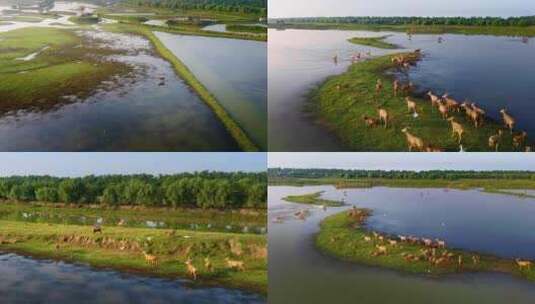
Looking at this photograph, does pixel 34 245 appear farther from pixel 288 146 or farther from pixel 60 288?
pixel 288 146

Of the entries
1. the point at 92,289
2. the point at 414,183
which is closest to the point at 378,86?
the point at 414,183

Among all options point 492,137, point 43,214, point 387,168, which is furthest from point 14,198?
point 492,137

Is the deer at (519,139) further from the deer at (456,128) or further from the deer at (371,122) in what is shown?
the deer at (371,122)

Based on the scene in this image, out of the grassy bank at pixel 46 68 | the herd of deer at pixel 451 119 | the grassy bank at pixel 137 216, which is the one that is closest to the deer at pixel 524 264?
the herd of deer at pixel 451 119

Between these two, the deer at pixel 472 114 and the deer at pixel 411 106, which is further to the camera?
the deer at pixel 411 106

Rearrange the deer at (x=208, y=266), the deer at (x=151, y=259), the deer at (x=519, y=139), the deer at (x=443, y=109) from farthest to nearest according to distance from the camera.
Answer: the deer at (x=151, y=259) → the deer at (x=208, y=266) → the deer at (x=443, y=109) → the deer at (x=519, y=139)

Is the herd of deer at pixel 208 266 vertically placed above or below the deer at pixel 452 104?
below

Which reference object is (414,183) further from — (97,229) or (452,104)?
(97,229)
